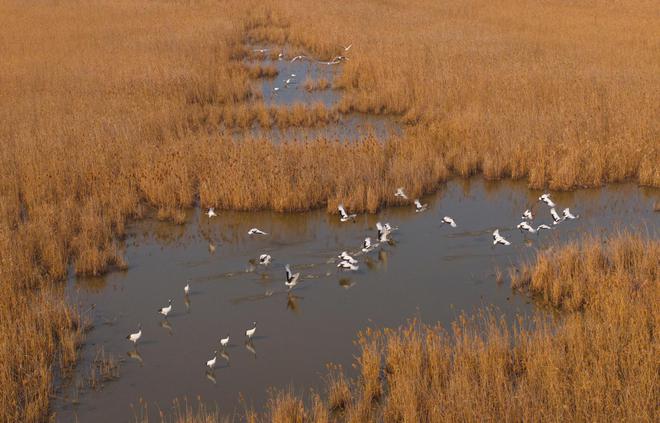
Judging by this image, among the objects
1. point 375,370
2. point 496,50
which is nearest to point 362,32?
point 496,50

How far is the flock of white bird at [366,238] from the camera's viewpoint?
953 cm

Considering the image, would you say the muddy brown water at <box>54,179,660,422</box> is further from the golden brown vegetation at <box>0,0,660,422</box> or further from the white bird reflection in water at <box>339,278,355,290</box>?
the golden brown vegetation at <box>0,0,660,422</box>

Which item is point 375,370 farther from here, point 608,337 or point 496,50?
point 496,50

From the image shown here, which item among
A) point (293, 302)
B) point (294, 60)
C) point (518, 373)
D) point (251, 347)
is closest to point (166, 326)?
point (251, 347)

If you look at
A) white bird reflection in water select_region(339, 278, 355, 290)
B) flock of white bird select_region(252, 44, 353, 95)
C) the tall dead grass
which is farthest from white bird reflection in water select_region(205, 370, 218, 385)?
flock of white bird select_region(252, 44, 353, 95)

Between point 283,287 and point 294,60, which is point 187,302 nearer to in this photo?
point 283,287

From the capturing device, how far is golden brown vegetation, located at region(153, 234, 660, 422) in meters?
6.75

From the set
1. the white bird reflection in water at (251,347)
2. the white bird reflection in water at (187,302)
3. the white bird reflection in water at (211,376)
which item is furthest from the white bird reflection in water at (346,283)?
the white bird reflection in water at (211,376)

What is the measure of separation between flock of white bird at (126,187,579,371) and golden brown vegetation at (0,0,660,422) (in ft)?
1.81

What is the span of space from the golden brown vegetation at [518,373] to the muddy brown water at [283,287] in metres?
0.70

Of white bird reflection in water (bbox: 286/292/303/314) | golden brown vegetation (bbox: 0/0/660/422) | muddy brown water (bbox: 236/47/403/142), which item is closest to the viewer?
white bird reflection in water (bbox: 286/292/303/314)

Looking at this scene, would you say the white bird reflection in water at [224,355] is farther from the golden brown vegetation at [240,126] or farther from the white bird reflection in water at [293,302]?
the golden brown vegetation at [240,126]

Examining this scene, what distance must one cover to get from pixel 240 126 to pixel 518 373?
12.2 m

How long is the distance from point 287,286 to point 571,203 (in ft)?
20.2
